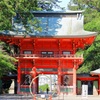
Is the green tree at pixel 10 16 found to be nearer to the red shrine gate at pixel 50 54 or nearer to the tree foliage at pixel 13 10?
the tree foliage at pixel 13 10

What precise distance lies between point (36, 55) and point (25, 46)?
1664 mm

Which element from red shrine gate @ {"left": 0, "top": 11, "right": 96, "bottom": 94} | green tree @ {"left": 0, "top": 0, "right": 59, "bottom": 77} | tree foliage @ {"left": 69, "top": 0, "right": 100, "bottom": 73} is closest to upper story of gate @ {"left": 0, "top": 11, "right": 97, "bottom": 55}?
red shrine gate @ {"left": 0, "top": 11, "right": 96, "bottom": 94}

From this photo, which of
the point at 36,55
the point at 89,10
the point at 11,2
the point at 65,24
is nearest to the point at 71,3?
the point at 89,10

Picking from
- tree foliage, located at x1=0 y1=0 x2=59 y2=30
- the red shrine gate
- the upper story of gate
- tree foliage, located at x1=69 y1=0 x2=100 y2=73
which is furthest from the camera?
tree foliage, located at x1=69 y1=0 x2=100 y2=73

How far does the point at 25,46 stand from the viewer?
32438 millimetres

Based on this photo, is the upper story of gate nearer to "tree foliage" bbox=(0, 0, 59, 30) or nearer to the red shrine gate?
the red shrine gate

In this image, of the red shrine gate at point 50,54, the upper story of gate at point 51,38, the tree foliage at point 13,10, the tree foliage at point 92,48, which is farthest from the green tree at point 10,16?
the tree foliage at point 92,48

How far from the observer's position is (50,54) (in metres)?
32.0

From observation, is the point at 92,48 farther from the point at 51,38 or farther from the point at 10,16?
the point at 10,16

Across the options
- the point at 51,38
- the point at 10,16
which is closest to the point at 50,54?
the point at 51,38

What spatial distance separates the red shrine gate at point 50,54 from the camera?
102ft

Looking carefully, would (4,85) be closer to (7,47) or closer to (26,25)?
(7,47)

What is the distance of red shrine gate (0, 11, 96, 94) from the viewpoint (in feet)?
102

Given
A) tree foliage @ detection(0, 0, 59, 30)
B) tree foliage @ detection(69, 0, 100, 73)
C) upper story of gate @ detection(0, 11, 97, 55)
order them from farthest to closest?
tree foliage @ detection(69, 0, 100, 73) → upper story of gate @ detection(0, 11, 97, 55) → tree foliage @ detection(0, 0, 59, 30)
